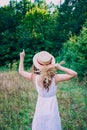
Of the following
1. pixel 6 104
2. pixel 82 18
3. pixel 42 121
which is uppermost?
pixel 42 121

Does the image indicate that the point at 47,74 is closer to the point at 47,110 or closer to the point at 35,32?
the point at 47,110

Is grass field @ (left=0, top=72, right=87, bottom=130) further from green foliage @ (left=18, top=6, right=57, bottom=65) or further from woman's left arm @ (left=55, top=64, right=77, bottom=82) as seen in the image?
green foliage @ (left=18, top=6, right=57, bottom=65)

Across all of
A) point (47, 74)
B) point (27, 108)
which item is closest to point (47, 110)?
point (47, 74)

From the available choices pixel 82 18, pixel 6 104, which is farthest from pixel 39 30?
pixel 6 104

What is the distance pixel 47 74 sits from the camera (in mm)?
5152

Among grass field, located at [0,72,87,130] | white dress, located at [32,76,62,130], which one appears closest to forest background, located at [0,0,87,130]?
grass field, located at [0,72,87,130]

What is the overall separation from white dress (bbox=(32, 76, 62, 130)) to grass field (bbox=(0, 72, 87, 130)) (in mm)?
2541

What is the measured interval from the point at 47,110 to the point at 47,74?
0.49 metres

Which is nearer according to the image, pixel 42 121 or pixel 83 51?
pixel 42 121

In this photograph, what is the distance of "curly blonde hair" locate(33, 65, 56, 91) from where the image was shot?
5.12 m

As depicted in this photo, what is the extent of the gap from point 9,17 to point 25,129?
40.2m

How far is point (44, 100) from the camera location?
5.24 metres

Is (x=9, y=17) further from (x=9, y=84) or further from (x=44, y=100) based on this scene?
(x=44, y=100)

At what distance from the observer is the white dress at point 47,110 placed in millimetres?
5230
